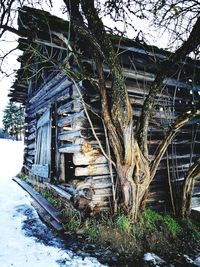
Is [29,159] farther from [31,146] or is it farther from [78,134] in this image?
[78,134]

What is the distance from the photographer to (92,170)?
462 centimetres

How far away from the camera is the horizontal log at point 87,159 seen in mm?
4527

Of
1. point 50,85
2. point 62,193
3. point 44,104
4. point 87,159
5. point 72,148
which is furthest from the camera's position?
point 44,104

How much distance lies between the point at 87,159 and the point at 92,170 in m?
0.25

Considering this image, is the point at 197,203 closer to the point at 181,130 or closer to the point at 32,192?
the point at 181,130

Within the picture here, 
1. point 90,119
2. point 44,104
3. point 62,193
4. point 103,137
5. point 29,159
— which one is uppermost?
point 44,104

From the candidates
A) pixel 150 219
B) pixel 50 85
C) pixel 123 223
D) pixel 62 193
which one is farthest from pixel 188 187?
pixel 50 85

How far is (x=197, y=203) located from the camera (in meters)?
5.88

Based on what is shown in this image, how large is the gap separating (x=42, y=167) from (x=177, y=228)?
3933 mm

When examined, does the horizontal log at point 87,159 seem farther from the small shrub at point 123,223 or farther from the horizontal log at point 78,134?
the small shrub at point 123,223

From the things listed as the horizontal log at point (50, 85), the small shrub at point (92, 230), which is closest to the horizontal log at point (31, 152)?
the horizontal log at point (50, 85)

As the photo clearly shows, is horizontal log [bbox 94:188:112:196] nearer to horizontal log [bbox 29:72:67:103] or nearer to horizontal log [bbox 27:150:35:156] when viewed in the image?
horizontal log [bbox 29:72:67:103]

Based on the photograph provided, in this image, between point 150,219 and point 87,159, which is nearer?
point 150,219

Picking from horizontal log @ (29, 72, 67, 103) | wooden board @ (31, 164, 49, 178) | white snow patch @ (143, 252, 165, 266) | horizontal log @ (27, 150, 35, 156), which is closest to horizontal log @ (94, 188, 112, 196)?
white snow patch @ (143, 252, 165, 266)
